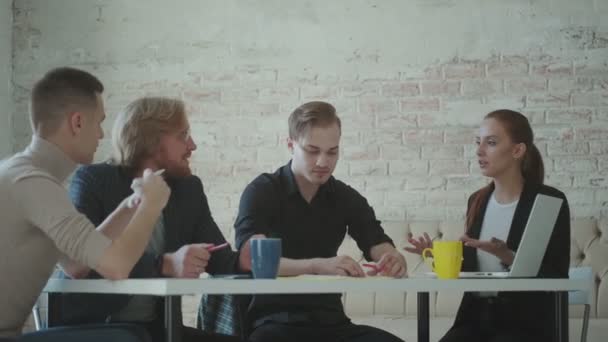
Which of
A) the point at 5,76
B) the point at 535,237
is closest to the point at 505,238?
the point at 535,237

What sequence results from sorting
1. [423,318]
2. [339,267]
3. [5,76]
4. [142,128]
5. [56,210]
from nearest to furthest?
[56,210], [339,267], [142,128], [423,318], [5,76]

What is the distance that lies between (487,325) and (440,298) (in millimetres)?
1364

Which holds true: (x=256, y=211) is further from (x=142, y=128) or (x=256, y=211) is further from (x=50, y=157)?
(x=50, y=157)

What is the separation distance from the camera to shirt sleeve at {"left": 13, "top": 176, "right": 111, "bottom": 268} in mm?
2029

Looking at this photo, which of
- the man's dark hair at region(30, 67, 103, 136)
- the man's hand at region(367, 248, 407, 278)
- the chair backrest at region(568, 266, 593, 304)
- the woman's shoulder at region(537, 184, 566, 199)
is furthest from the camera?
the chair backrest at region(568, 266, 593, 304)

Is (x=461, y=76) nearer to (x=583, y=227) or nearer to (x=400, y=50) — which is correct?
(x=400, y=50)

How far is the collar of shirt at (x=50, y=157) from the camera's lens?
88.0 inches

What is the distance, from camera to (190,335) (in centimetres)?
252

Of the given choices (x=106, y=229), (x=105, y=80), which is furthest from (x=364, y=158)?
(x=106, y=229)

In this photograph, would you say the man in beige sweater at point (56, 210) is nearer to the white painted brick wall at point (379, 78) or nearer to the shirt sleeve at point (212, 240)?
the shirt sleeve at point (212, 240)

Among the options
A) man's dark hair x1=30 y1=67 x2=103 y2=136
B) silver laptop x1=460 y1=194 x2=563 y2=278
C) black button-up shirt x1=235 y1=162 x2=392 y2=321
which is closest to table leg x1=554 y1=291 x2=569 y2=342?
silver laptop x1=460 y1=194 x2=563 y2=278

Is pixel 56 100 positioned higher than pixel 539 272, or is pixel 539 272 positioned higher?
pixel 56 100

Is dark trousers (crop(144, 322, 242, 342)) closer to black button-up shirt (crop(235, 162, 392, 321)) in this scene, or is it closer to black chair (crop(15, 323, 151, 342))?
black button-up shirt (crop(235, 162, 392, 321))

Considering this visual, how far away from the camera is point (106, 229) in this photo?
2340mm
